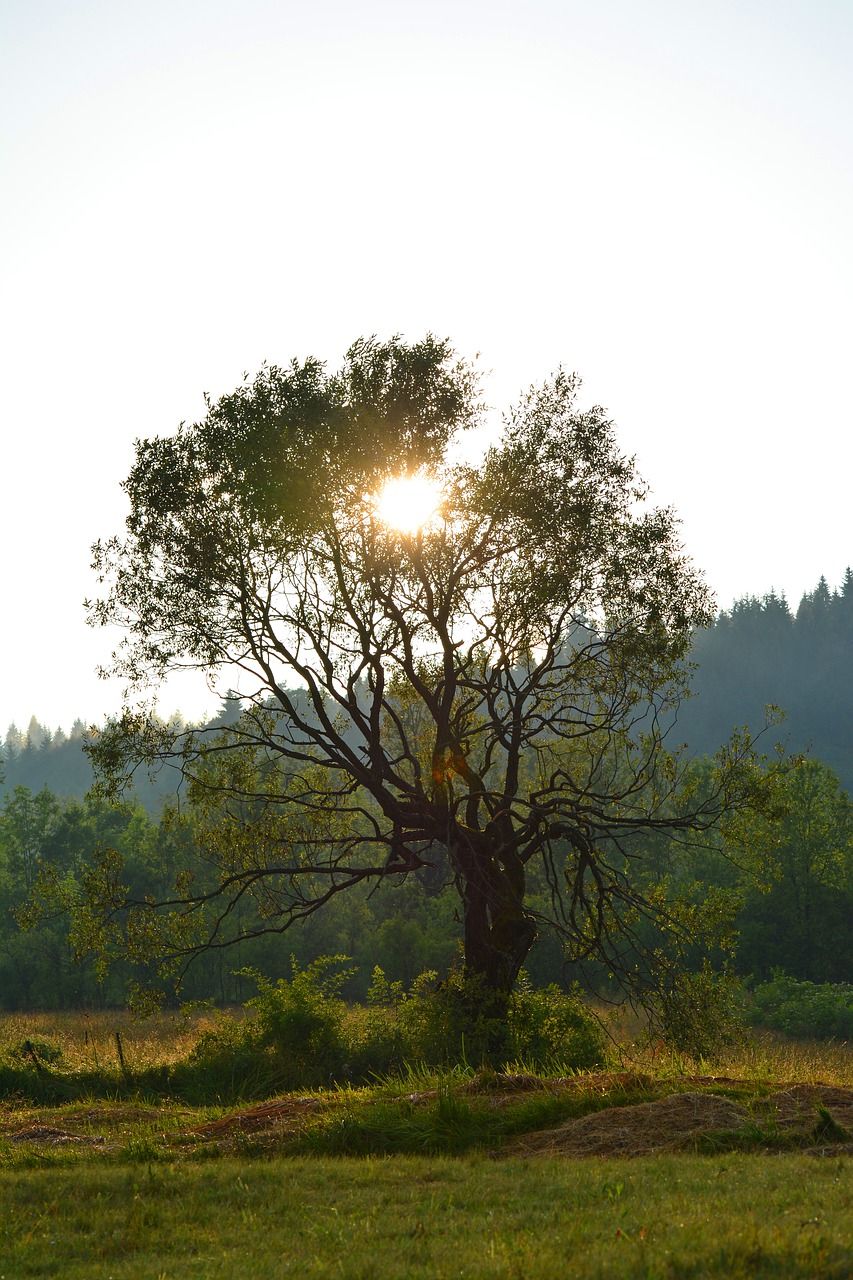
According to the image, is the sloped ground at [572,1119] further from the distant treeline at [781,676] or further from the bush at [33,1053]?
the distant treeline at [781,676]

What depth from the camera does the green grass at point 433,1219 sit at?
649cm

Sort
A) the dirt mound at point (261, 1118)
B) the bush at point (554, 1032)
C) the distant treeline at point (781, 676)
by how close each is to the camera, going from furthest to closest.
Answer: the distant treeline at point (781, 676)
the bush at point (554, 1032)
the dirt mound at point (261, 1118)

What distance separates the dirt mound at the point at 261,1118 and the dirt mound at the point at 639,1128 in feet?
9.89

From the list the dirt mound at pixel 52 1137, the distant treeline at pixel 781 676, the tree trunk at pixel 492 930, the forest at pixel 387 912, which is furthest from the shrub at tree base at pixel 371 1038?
the distant treeline at pixel 781 676

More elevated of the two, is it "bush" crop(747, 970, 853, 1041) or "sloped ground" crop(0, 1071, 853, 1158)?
"sloped ground" crop(0, 1071, 853, 1158)

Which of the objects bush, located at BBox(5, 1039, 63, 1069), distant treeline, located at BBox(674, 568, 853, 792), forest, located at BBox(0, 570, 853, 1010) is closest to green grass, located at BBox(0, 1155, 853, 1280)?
bush, located at BBox(5, 1039, 63, 1069)

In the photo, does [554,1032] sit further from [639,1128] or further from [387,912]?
[387,912]

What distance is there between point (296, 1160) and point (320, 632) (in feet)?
36.7

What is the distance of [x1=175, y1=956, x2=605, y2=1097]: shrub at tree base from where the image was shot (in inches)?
720

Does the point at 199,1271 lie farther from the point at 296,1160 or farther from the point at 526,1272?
the point at 296,1160

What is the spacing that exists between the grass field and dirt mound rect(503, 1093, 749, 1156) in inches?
1.3

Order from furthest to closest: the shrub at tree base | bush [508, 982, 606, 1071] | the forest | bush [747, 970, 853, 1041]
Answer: the forest, bush [747, 970, 853, 1041], the shrub at tree base, bush [508, 982, 606, 1071]

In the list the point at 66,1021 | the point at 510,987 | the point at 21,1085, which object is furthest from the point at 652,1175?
the point at 66,1021

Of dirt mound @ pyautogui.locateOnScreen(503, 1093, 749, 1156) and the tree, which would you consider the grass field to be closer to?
dirt mound @ pyautogui.locateOnScreen(503, 1093, 749, 1156)
